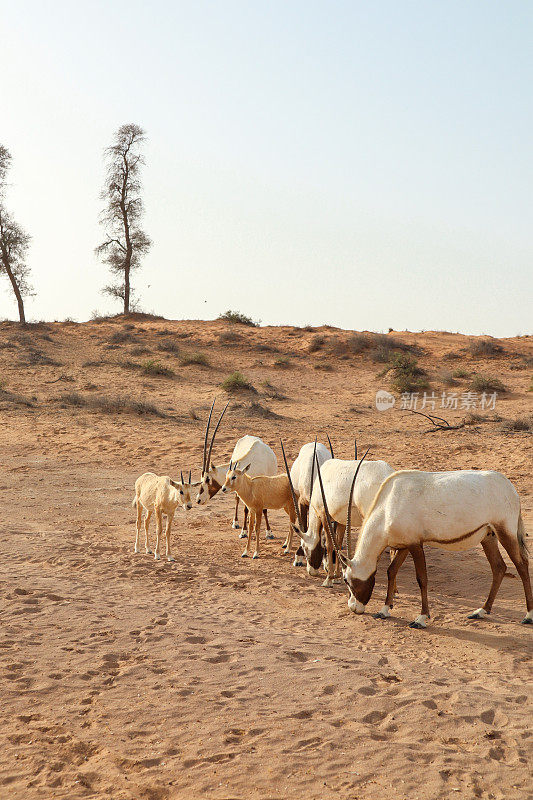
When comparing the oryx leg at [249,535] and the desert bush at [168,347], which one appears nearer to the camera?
the oryx leg at [249,535]

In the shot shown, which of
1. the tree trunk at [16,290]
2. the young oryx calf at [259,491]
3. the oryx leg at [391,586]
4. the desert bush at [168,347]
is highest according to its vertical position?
the tree trunk at [16,290]

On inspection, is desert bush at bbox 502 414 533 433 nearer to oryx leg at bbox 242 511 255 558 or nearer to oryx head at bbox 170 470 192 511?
oryx leg at bbox 242 511 255 558

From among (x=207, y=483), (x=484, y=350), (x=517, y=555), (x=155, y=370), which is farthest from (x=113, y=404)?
(x=484, y=350)

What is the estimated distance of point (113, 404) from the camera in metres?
19.5

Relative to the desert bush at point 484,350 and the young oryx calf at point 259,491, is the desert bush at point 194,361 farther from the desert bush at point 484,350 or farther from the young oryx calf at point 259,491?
the young oryx calf at point 259,491

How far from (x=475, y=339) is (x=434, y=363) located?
5.81 meters

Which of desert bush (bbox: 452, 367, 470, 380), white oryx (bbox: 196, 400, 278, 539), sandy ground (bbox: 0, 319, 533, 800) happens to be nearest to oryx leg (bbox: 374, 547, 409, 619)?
sandy ground (bbox: 0, 319, 533, 800)

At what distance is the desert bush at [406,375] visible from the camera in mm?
24766

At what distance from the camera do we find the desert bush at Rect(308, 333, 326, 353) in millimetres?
31483

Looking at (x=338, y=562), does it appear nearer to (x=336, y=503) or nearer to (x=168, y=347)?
(x=336, y=503)

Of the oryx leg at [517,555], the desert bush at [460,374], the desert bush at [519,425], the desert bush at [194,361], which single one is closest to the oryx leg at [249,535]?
the oryx leg at [517,555]

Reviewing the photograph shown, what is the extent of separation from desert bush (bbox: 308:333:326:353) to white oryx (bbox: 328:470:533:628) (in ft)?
81.8

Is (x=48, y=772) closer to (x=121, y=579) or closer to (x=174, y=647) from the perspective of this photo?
(x=174, y=647)

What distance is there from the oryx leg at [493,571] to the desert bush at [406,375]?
17995mm
